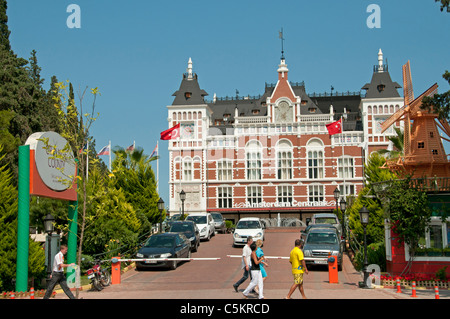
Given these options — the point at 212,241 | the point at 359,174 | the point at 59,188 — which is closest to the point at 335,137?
the point at 359,174

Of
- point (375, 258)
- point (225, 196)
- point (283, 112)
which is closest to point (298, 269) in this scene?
point (375, 258)

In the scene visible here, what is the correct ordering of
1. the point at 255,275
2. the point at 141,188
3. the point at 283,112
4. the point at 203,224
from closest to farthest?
1. the point at 255,275
2. the point at 203,224
3. the point at 141,188
4. the point at 283,112

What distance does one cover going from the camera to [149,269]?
2433 centimetres

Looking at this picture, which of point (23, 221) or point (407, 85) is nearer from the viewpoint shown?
point (23, 221)

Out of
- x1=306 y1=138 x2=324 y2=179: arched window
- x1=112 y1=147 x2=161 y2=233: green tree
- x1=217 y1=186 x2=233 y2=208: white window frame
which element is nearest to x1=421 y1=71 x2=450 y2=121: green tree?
x1=112 y1=147 x2=161 y2=233: green tree

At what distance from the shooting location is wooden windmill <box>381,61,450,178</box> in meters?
27.6

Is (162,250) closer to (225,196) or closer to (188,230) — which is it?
(188,230)

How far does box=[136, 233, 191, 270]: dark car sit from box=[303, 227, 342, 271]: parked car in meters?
5.86

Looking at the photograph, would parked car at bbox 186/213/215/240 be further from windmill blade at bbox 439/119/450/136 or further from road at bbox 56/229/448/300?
windmill blade at bbox 439/119/450/136

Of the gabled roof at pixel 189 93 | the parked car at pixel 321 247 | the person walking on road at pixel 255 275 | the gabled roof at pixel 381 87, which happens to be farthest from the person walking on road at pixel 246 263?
the gabled roof at pixel 381 87

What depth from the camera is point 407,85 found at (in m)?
30.9

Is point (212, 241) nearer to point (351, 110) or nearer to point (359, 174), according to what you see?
point (359, 174)

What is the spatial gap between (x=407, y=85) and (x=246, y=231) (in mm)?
12995
